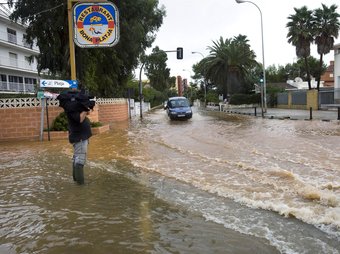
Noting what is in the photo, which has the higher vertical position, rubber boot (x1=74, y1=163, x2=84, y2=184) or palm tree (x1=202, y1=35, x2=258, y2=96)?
palm tree (x1=202, y1=35, x2=258, y2=96)

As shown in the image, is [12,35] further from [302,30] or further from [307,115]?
[307,115]

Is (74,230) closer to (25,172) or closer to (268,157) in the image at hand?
(25,172)

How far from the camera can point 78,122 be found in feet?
21.4

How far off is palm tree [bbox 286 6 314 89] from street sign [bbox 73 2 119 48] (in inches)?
1323

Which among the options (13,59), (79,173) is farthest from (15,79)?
(79,173)

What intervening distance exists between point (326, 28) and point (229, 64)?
15512 mm

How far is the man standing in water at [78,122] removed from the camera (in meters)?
6.36

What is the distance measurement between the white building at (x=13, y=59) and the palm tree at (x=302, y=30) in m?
28.0

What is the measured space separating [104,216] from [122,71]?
25777 mm

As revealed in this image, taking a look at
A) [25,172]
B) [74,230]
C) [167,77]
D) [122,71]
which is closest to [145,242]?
[74,230]

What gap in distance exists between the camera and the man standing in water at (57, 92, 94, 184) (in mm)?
6355

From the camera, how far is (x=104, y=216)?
4984 millimetres

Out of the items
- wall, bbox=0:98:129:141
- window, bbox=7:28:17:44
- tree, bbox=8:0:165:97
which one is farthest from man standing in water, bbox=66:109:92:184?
window, bbox=7:28:17:44

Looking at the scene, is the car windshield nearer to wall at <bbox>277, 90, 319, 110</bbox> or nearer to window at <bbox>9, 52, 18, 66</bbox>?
wall at <bbox>277, 90, 319, 110</bbox>
